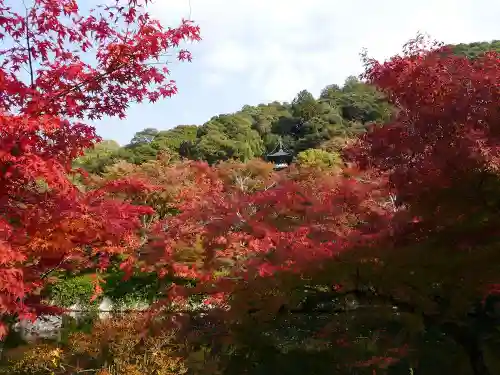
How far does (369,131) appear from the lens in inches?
165

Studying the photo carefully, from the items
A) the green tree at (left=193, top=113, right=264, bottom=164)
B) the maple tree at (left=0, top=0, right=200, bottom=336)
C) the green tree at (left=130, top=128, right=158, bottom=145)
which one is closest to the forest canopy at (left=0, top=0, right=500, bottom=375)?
the maple tree at (left=0, top=0, right=200, bottom=336)

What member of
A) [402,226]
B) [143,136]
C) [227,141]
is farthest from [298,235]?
[143,136]

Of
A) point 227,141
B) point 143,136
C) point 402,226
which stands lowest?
point 402,226

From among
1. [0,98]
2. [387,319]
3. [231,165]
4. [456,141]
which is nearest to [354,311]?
[387,319]

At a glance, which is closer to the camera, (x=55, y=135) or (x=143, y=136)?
(x=55, y=135)

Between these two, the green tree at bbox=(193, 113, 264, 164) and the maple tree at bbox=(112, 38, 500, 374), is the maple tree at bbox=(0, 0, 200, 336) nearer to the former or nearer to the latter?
the maple tree at bbox=(112, 38, 500, 374)

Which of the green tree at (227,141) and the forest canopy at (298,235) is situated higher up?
the green tree at (227,141)

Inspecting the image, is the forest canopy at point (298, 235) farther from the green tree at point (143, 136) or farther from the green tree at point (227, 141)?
the green tree at point (143, 136)

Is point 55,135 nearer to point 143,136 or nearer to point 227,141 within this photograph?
point 227,141

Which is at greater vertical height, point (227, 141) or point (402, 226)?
point (227, 141)

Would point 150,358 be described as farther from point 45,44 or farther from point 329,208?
point 45,44

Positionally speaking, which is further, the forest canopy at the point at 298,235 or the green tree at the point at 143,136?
the green tree at the point at 143,136

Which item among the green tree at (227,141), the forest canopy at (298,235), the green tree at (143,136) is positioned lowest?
the forest canopy at (298,235)

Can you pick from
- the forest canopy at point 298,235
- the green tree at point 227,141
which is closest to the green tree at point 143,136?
the green tree at point 227,141
